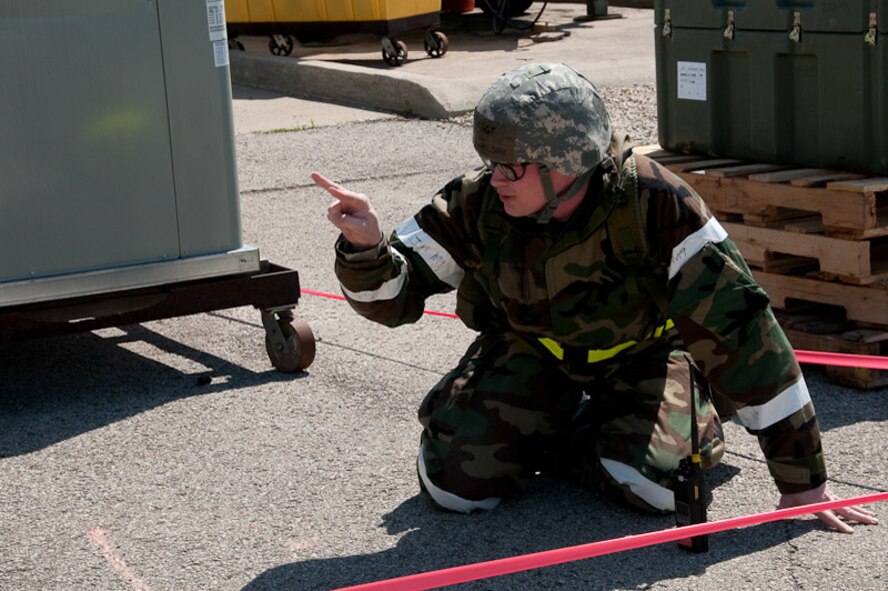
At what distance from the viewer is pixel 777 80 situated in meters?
5.41

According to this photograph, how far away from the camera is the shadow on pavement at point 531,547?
3641mm

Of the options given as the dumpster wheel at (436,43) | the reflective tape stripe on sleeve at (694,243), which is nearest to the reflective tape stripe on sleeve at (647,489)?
the reflective tape stripe on sleeve at (694,243)

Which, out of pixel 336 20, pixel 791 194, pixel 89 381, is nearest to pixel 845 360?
pixel 791 194

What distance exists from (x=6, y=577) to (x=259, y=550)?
655mm

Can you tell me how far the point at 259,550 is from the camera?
3912mm

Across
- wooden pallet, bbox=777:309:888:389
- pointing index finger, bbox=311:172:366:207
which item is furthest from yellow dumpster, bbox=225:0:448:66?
pointing index finger, bbox=311:172:366:207

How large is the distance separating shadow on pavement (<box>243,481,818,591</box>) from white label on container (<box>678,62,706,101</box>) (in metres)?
2.15

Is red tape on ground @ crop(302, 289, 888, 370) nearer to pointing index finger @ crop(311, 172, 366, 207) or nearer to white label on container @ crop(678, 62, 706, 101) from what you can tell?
white label on container @ crop(678, 62, 706, 101)

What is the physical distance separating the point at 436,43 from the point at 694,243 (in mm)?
10661

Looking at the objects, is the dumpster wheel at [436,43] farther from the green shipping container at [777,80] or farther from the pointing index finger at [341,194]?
the pointing index finger at [341,194]

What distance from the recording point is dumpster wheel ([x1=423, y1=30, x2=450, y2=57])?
14.1 m

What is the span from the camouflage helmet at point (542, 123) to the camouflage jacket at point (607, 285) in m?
0.17

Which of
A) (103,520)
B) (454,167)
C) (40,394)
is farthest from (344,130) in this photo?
(103,520)

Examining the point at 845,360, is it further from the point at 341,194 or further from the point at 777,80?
the point at 341,194
